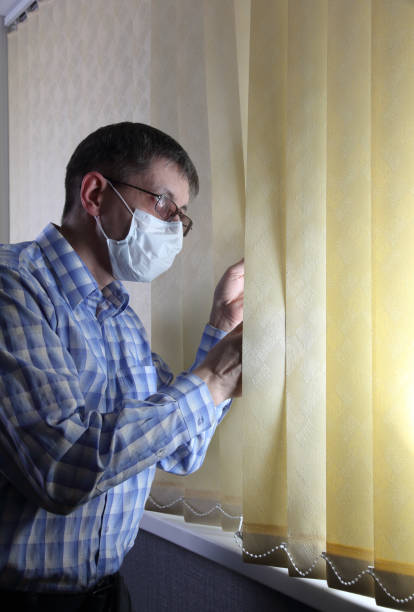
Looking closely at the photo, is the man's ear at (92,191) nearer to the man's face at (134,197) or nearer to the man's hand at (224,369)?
the man's face at (134,197)

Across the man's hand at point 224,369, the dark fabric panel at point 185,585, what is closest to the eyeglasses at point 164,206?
the man's hand at point 224,369

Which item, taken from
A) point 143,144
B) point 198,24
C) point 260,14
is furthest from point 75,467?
point 198,24

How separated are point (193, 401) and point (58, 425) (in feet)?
0.76

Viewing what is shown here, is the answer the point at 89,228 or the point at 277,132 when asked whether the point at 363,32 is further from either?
the point at 89,228

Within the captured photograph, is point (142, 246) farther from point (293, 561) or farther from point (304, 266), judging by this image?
point (293, 561)

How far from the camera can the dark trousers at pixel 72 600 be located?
1.05m

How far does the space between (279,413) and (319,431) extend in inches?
3.9

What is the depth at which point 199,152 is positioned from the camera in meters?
1.40

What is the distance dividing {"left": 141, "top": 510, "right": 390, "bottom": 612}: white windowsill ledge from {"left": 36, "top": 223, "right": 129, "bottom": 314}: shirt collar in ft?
1.95

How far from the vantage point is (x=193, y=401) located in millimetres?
1039

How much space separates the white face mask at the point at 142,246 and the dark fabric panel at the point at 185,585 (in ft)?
2.19

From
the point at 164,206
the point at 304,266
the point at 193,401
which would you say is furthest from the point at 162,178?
the point at 193,401

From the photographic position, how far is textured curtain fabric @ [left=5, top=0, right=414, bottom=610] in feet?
3.12

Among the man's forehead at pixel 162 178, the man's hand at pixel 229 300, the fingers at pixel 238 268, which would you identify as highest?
the man's forehead at pixel 162 178
